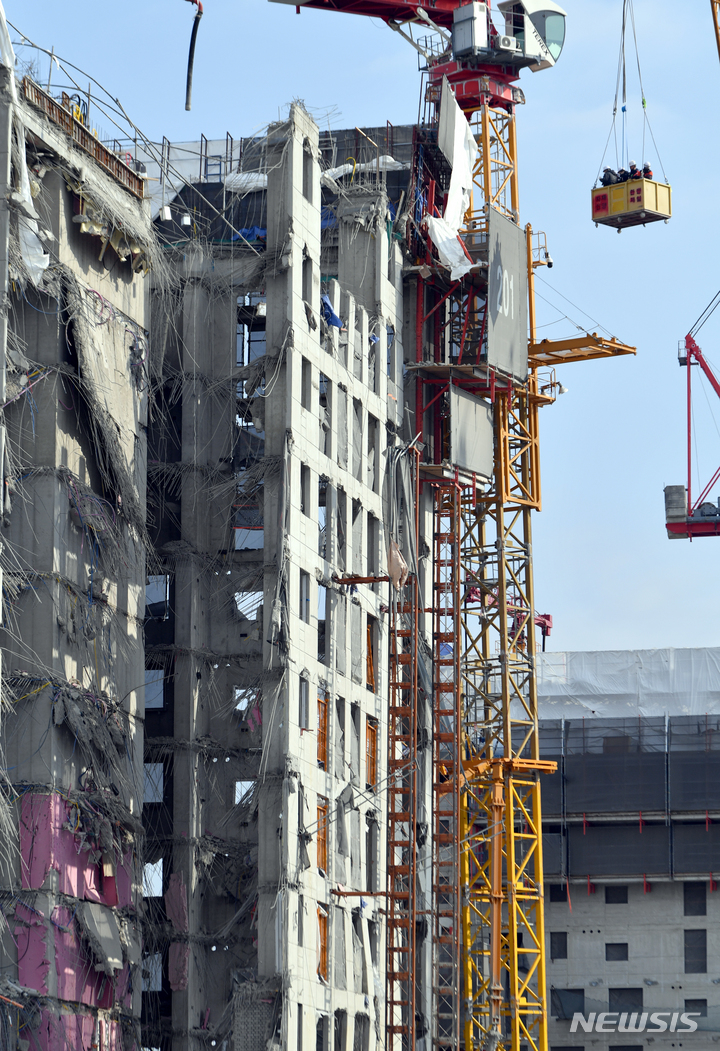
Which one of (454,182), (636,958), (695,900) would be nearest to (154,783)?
(454,182)

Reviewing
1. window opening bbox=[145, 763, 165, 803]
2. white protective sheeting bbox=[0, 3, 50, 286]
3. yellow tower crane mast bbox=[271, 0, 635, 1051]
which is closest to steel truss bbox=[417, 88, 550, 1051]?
yellow tower crane mast bbox=[271, 0, 635, 1051]

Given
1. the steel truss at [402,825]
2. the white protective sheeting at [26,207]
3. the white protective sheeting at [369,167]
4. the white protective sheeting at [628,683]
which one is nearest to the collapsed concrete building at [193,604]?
the white protective sheeting at [26,207]

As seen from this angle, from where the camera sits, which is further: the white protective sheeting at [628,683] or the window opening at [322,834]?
the white protective sheeting at [628,683]

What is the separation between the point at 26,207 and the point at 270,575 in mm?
14374

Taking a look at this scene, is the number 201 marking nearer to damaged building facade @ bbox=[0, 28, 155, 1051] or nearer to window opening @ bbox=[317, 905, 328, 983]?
damaged building facade @ bbox=[0, 28, 155, 1051]

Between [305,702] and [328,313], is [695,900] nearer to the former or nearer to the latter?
[305,702]

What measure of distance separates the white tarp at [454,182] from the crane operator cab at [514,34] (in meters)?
2.92

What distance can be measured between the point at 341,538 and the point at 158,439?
7.46 meters

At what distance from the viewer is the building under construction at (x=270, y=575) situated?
2120 inches

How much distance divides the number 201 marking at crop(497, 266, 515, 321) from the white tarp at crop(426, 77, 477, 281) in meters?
1.34

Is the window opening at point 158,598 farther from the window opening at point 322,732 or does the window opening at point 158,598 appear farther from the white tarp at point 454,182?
the white tarp at point 454,182

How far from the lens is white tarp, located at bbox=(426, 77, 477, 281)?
73.5 m

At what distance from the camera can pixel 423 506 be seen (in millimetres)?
75562

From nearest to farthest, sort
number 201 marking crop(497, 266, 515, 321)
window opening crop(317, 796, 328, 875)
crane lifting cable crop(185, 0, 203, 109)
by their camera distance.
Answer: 1. crane lifting cable crop(185, 0, 203, 109)
2. window opening crop(317, 796, 328, 875)
3. number 201 marking crop(497, 266, 515, 321)
